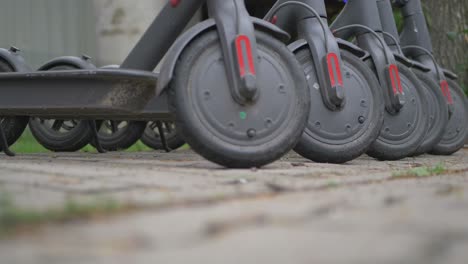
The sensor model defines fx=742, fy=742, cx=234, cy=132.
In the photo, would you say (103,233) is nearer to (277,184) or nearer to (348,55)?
(277,184)

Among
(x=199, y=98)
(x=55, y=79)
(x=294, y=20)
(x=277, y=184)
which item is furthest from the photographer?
(x=294, y=20)

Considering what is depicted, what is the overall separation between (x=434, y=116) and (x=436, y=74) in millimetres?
554

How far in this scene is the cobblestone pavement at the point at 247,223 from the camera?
1.03 meters

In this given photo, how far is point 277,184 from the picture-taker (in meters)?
1.91

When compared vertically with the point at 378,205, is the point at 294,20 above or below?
above

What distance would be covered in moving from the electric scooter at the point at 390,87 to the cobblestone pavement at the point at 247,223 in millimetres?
1518

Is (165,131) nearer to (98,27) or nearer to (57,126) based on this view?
(57,126)

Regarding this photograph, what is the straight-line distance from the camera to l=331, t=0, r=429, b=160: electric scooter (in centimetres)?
355

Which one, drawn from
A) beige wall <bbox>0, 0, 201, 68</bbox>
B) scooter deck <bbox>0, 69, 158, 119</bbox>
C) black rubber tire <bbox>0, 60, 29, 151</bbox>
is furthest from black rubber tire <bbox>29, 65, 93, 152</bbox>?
beige wall <bbox>0, 0, 201, 68</bbox>

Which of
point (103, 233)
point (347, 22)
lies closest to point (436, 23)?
point (347, 22)

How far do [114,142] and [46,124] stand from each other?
0.42 m

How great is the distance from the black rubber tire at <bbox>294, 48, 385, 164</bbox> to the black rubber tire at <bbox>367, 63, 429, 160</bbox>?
1.13ft

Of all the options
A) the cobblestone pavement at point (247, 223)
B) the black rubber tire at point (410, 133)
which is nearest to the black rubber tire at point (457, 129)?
the black rubber tire at point (410, 133)

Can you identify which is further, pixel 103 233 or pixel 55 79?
pixel 55 79
